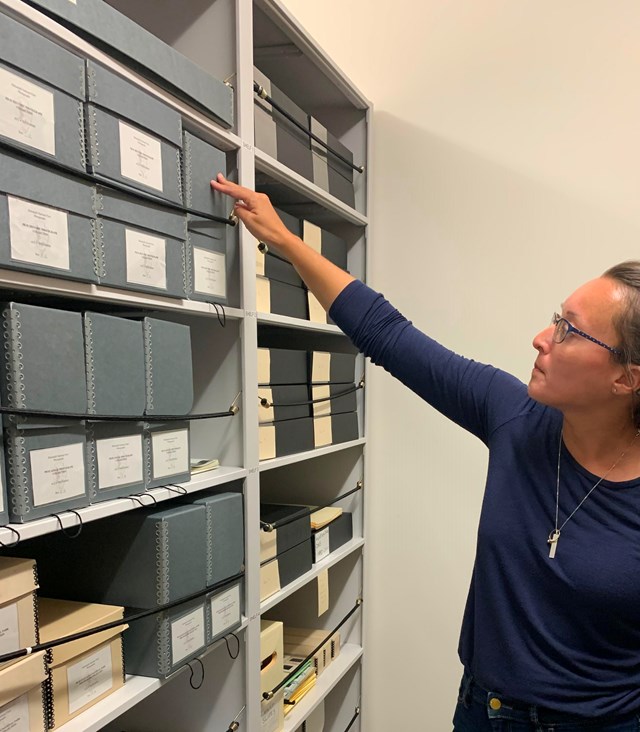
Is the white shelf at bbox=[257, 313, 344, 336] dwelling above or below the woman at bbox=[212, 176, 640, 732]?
above

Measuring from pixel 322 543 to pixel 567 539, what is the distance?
0.86 meters

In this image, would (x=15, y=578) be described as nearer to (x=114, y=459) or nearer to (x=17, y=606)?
(x=17, y=606)

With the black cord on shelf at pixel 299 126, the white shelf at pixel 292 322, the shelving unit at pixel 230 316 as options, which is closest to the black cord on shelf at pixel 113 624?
the shelving unit at pixel 230 316

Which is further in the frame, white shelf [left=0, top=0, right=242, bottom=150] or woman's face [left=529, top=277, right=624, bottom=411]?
woman's face [left=529, top=277, right=624, bottom=411]

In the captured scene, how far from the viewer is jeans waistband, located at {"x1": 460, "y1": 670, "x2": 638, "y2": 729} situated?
1012mm

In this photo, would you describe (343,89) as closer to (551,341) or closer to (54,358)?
(551,341)

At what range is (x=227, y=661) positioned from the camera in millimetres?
1314

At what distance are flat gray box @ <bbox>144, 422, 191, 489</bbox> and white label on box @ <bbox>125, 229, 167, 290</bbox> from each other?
235mm

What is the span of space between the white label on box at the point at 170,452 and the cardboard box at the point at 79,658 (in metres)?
0.24

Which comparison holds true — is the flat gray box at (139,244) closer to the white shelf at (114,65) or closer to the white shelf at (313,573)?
the white shelf at (114,65)

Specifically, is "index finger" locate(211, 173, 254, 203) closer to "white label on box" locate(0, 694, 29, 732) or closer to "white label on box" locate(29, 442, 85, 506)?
"white label on box" locate(29, 442, 85, 506)

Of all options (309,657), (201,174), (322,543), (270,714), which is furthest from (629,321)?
(309,657)

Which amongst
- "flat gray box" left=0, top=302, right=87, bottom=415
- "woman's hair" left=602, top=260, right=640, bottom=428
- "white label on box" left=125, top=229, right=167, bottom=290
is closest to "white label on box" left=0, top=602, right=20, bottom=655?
"flat gray box" left=0, top=302, right=87, bottom=415

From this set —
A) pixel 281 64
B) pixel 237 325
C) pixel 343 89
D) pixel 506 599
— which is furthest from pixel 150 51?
pixel 506 599
